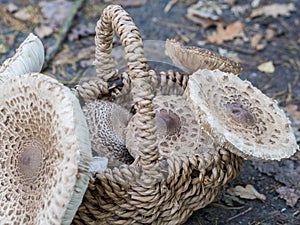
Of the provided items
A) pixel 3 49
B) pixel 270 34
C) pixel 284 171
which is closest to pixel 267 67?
pixel 270 34

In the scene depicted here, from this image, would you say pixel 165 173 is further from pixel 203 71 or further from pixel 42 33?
pixel 42 33

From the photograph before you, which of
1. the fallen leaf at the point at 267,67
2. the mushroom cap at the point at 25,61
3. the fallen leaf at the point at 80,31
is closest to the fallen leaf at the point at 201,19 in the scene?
the fallen leaf at the point at 267,67

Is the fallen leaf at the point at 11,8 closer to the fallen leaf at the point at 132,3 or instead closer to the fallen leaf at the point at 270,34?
the fallen leaf at the point at 132,3

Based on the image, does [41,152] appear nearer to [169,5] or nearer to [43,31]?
[43,31]

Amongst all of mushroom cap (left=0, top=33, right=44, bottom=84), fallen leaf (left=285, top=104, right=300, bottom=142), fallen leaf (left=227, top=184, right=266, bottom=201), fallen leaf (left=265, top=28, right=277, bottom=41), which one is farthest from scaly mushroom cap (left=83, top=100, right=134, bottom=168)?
fallen leaf (left=265, top=28, right=277, bottom=41)

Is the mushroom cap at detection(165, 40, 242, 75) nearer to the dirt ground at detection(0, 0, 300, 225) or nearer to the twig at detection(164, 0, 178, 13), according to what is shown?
the dirt ground at detection(0, 0, 300, 225)

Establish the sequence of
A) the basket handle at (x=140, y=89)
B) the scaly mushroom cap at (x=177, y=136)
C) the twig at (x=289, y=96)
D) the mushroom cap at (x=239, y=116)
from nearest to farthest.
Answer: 1. the basket handle at (x=140, y=89)
2. the mushroom cap at (x=239, y=116)
3. the scaly mushroom cap at (x=177, y=136)
4. the twig at (x=289, y=96)
